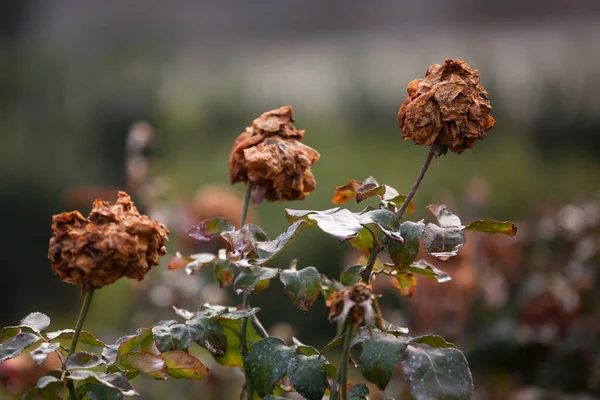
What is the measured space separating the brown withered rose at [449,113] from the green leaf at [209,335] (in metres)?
0.29

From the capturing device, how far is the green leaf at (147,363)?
0.74m

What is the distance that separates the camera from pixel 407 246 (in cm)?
75

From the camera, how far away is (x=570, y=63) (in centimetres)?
434

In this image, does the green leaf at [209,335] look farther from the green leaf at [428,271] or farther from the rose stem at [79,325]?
the green leaf at [428,271]

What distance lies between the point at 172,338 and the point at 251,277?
0.36 ft

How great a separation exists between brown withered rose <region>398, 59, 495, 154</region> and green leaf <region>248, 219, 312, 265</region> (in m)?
0.15

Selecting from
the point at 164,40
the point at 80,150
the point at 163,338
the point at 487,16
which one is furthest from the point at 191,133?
the point at 163,338

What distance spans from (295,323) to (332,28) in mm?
2692

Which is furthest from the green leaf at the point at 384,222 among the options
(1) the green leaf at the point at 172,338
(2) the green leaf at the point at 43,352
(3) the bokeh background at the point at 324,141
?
(3) the bokeh background at the point at 324,141

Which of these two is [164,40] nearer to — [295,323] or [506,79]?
[506,79]

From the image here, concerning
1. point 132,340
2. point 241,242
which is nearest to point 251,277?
point 241,242

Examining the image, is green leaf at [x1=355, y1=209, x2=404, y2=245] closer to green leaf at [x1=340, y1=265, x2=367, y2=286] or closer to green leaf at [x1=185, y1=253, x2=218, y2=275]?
green leaf at [x1=340, y1=265, x2=367, y2=286]

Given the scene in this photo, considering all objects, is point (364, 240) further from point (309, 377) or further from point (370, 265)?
point (309, 377)

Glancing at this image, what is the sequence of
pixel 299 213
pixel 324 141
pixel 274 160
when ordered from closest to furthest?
pixel 299 213, pixel 274 160, pixel 324 141
